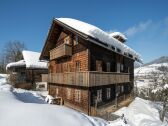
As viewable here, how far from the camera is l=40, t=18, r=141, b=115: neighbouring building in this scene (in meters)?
18.3

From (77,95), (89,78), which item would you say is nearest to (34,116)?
(89,78)

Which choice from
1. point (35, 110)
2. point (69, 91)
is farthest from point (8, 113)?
point (69, 91)

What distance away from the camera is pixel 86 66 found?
19.3 metres

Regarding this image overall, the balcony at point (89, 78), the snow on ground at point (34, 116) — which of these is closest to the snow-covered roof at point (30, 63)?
the balcony at point (89, 78)

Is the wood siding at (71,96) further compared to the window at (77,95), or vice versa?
the window at (77,95)

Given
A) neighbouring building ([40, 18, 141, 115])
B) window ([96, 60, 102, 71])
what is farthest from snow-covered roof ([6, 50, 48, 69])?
window ([96, 60, 102, 71])

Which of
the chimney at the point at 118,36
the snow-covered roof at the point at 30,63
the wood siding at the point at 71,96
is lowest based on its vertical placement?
the wood siding at the point at 71,96

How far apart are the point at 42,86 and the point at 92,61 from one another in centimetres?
2053

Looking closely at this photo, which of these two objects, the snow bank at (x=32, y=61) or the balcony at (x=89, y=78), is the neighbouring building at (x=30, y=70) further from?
the balcony at (x=89, y=78)

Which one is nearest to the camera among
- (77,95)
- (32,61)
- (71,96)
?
(77,95)

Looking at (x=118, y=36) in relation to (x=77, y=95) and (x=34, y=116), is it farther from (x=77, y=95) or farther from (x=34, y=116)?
(x=34, y=116)

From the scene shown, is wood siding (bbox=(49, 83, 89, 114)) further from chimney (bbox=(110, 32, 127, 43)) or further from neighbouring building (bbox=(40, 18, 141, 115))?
chimney (bbox=(110, 32, 127, 43))

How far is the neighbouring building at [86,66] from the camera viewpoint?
18297mm

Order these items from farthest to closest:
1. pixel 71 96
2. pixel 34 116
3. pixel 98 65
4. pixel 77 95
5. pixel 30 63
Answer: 1. pixel 30 63
2. pixel 71 96
3. pixel 98 65
4. pixel 77 95
5. pixel 34 116
